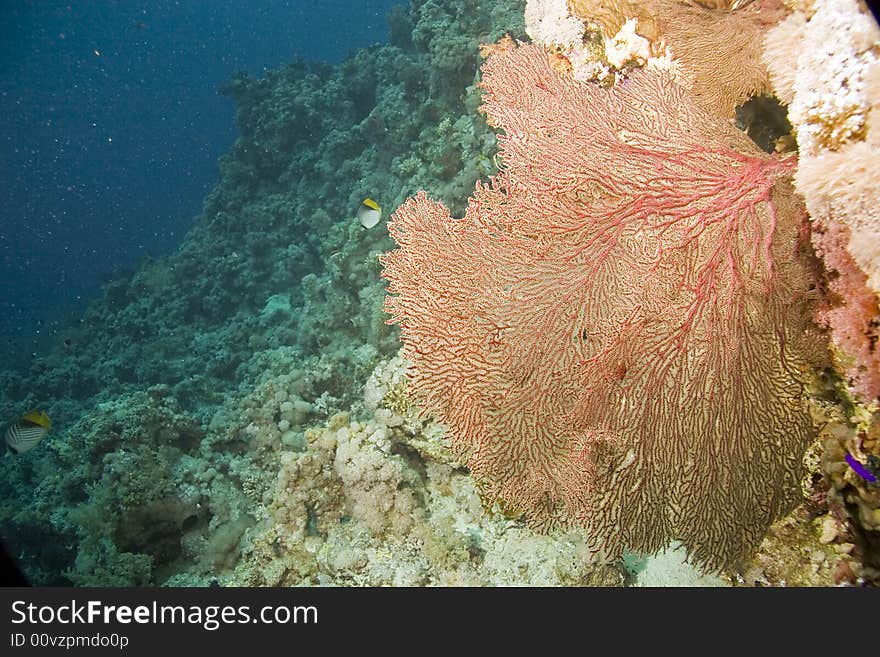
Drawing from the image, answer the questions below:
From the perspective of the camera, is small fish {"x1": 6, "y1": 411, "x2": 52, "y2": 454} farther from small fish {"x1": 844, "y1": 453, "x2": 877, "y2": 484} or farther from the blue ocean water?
the blue ocean water

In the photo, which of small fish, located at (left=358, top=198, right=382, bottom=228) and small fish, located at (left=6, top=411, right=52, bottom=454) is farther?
small fish, located at (left=358, top=198, right=382, bottom=228)

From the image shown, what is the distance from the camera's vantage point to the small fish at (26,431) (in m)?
5.43

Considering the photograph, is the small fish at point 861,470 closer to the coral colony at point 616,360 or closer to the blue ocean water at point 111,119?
the coral colony at point 616,360

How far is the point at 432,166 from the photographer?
862 centimetres

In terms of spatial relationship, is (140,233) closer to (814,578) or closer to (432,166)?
(432,166)

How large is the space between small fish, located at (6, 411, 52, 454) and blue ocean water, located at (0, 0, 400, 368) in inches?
793

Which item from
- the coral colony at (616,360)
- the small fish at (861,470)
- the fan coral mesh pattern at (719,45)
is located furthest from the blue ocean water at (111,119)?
the small fish at (861,470)

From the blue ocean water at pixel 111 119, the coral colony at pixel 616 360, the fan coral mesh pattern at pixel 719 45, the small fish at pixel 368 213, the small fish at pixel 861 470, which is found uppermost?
the blue ocean water at pixel 111 119

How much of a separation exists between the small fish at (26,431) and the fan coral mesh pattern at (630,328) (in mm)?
5100

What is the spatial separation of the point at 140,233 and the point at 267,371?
42.4 meters

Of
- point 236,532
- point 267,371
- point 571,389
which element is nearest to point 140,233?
point 267,371

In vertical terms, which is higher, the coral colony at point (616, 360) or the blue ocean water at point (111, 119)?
the blue ocean water at point (111, 119)

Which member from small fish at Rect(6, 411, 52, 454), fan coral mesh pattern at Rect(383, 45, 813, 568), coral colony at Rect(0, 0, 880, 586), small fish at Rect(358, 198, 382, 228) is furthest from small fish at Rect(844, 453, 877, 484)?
small fish at Rect(6, 411, 52, 454)

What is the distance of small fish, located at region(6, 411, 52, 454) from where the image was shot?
5426mm
